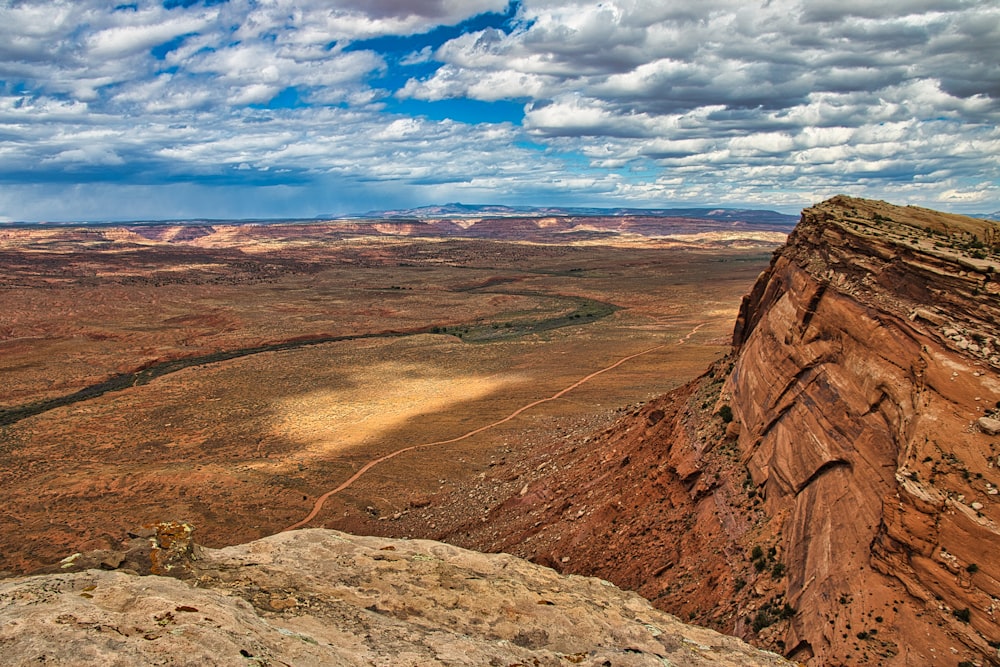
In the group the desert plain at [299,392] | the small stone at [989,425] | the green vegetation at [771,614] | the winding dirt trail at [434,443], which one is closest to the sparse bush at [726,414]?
the green vegetation at [771,614]

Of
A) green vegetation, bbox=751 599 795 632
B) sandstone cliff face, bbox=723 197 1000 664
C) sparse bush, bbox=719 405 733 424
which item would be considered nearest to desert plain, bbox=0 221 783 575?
sparse bush, bbox=719 405 733 424

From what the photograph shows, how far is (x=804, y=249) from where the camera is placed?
14914 millimetres

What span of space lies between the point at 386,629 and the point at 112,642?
11.6 ft

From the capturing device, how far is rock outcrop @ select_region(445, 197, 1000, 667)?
28.9 ft

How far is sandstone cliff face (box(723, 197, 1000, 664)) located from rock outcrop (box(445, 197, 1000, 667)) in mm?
30

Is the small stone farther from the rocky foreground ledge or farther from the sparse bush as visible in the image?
the sparse bush

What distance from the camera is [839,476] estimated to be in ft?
36.6

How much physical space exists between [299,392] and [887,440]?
35022 millimetres

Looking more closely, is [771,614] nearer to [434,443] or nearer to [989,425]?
[989,425]

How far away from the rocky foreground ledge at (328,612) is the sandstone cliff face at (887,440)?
199 centimetres

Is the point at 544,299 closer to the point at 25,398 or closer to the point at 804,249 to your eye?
the point at 25,398

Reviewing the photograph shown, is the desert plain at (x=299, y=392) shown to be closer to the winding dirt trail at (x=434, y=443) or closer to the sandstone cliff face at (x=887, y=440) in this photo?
the winding dirt trail at (x=434, y=443)

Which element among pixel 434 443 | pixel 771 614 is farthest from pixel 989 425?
pixel 434 443

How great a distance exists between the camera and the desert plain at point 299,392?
22453mm
